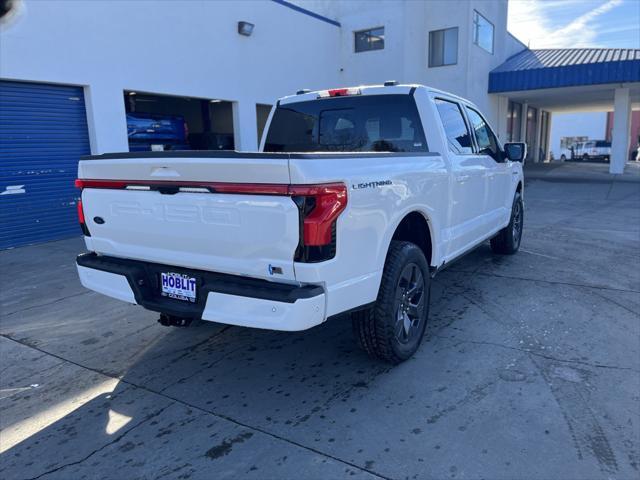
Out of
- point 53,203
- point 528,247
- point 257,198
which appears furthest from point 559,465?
point 53,203

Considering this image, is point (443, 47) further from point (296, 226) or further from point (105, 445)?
point (105, 445)

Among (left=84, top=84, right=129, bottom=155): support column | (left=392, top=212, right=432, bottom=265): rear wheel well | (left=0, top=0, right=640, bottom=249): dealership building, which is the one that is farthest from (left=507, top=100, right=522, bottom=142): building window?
(left=392, top=212, right=432, bottom=265): rear wheel well

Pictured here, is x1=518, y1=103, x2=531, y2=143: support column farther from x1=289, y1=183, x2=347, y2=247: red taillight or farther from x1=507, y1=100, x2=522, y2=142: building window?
x1=289, y1=183, x2=347, y2=247: red taillight

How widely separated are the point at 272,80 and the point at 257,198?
13.0 meters

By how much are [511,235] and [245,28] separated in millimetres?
9705

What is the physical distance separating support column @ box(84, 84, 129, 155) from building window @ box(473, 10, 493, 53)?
49.2 ft

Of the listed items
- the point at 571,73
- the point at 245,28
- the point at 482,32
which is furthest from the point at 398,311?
the point at 482,32

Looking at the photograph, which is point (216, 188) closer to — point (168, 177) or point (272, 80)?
point (168, 177)

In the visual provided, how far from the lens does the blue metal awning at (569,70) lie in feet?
62.3

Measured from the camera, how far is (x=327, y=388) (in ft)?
11.2

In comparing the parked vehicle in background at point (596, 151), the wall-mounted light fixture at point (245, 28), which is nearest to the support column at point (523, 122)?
the parked vehicle in background at point (596, 151)

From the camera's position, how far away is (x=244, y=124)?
1397 centimetres

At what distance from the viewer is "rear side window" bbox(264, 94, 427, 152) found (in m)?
4.40

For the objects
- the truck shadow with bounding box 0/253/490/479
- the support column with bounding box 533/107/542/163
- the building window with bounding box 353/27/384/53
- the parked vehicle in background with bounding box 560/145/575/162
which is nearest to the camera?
the truck shadow with bounding box 0/253/490/479
